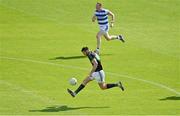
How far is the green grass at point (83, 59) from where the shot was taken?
27.2 metres

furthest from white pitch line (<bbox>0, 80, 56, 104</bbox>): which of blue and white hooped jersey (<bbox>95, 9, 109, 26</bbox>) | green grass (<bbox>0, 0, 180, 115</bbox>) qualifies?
blue and white hooped jersey (<bbox>95, 9, 109, 26</bbox>)

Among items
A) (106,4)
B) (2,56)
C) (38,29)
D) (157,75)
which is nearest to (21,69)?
(2,56)

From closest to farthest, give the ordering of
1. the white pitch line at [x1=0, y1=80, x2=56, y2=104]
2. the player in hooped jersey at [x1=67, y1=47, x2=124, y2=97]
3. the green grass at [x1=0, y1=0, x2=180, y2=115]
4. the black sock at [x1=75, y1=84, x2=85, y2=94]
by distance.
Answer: the player in hooped jersey at [x1=67, y1=47, x2=124, y2=97] → the green grass at [x1=0, y1=0, x2=180, y2=115] → the black sock at [x1=75, y1=84, x2=85, y2=94] → the white pitch line at [x1=0, y1=80, x2=56, y2=104]

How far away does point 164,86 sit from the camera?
30.2m

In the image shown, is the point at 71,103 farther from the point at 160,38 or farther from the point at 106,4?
the point at 106,4

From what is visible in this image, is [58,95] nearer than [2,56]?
Yes

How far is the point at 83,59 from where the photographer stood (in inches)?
1430

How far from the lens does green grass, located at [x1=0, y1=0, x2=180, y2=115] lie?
89.4 feet

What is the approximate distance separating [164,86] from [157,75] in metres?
2.26

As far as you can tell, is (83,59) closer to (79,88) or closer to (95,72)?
(79,88)

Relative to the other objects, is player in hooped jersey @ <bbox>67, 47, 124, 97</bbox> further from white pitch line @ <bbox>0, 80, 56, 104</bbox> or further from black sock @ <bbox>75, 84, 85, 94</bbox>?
white pitch line @ <bbox>0, 80, 56, 104</bbox>

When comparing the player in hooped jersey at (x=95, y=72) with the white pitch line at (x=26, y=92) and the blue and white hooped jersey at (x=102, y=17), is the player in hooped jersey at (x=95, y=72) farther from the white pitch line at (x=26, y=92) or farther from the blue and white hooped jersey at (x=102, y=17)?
the blue and white hooped jersey at (x=102, y=17)

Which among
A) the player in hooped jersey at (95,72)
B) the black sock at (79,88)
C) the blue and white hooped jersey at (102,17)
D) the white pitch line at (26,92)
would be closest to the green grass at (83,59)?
the white pitch line at (26,92)

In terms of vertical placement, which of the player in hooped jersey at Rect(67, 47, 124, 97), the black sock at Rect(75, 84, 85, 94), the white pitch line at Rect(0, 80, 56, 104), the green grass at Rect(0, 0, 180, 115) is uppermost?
the player in hooped jersey at Rect(67, 47, 124, 97)
